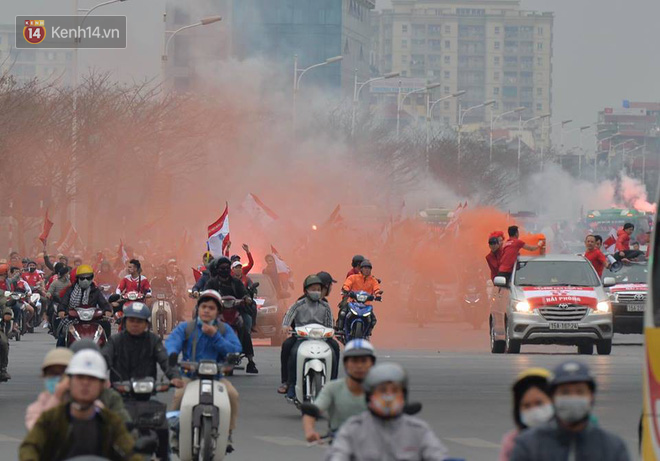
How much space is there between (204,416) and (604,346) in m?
16.1

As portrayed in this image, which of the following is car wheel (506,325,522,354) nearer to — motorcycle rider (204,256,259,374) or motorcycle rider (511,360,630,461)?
motorcycle rider (204,256,259,374)

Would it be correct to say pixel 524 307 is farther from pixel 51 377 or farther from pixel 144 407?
pixel 51 377

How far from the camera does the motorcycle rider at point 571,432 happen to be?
7836 millimetres

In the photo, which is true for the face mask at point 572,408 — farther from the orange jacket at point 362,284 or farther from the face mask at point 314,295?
the orange jacket at point 362,284

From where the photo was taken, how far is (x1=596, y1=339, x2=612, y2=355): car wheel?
1117 inches

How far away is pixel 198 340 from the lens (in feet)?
47.3

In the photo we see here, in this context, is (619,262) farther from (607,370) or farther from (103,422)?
(103,422)

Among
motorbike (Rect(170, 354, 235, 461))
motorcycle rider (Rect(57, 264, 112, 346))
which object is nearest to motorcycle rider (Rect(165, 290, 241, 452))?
motorbike (Rect(170, 354, 235, 461))

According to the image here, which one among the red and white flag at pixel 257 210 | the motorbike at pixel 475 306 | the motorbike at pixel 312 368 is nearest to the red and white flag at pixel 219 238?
the red and white flag at pixel 257 210

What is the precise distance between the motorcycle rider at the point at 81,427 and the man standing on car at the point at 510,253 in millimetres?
19964

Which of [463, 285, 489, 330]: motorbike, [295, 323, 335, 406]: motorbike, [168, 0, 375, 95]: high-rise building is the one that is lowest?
[463, 285, 489, 330]: motorbike

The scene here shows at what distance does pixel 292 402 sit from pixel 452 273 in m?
28.6

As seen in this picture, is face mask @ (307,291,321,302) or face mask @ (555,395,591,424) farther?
face mask @ (307,291,321,302)

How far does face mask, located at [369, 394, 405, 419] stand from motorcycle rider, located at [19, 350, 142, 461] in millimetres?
1378
